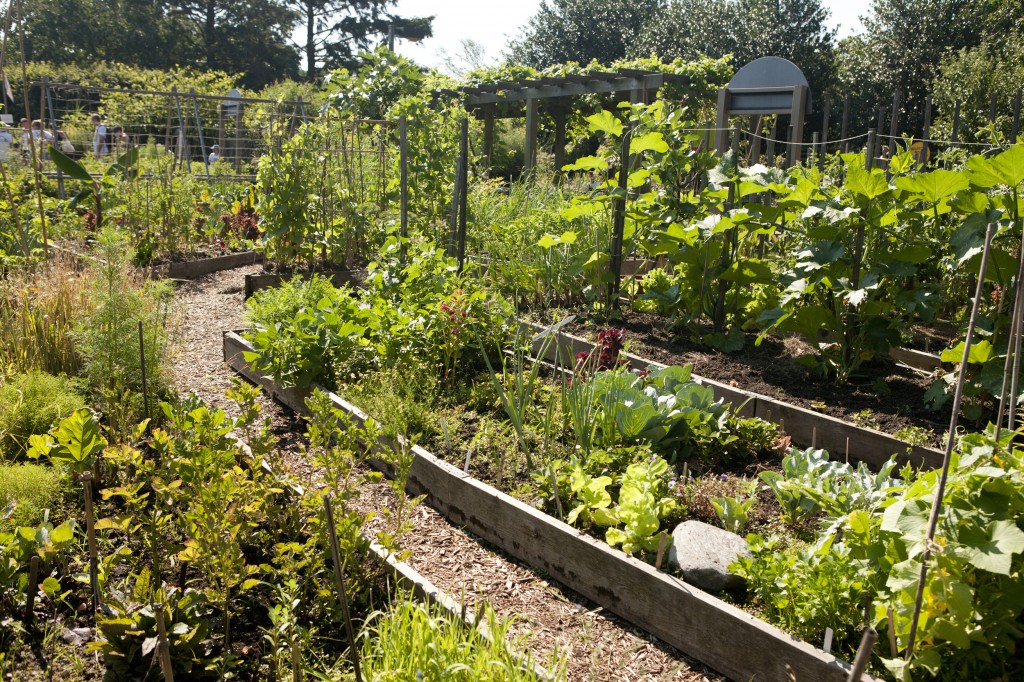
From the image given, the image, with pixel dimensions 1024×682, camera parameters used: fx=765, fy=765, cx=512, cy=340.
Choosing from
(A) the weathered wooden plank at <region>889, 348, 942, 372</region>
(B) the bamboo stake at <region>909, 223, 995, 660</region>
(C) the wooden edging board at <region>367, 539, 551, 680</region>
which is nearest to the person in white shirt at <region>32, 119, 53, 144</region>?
(C) the wooden edging board at <region>367, 539, 551, 680</region>

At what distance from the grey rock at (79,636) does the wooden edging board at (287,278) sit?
5.10m

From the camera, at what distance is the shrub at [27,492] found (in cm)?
292

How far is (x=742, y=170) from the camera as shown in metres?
5.15

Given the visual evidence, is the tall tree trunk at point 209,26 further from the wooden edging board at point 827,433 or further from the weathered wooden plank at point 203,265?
the wooden edging board at point 827,433

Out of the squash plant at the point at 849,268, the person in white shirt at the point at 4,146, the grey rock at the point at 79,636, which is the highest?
the person in white shirt at the point at 4,146

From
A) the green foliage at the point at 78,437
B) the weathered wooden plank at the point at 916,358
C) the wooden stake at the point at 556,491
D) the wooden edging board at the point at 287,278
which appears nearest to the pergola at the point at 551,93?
the wooden edging board at the point at 287,278

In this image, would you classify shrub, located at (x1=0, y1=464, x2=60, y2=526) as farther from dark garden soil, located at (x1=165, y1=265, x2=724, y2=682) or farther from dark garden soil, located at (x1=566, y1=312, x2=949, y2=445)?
dark garden soil, located at (x1=566, y1=312, x2=949, y2=445)

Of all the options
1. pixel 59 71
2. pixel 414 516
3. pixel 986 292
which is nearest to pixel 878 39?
pixel 986 292

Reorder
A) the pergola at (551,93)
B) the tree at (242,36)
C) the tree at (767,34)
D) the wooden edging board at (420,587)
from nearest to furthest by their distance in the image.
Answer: the wooden edging board at (420,587) → the pergola at (551,93) → the tree at (767,34) → the tree at (242,36)

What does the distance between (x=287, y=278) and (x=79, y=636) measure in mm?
5497

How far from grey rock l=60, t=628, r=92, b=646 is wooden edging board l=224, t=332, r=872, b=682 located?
5.13ft

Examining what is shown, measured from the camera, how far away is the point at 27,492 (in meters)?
3.03

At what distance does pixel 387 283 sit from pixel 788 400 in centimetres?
273

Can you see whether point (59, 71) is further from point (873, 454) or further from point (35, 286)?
point (873, 454)
